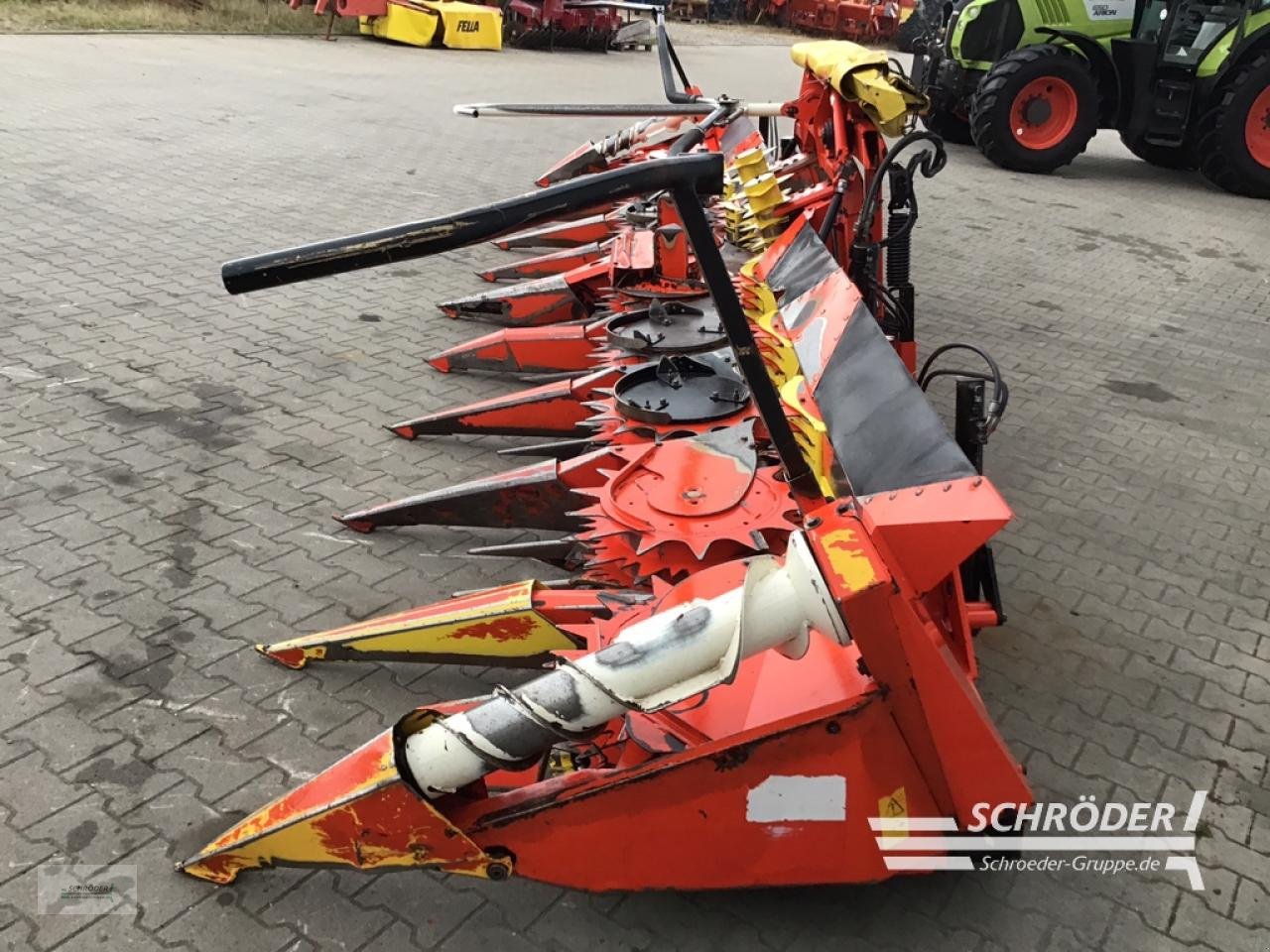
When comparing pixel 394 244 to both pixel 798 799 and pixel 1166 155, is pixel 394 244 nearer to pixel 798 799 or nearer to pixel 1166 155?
pixel 798 799

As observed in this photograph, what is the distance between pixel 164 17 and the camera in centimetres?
1608

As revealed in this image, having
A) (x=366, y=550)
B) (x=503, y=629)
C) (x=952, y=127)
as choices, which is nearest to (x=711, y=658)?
(x=503, y=629)

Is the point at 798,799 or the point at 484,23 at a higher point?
the point at 484,23

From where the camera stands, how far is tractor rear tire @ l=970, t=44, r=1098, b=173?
1055 cm

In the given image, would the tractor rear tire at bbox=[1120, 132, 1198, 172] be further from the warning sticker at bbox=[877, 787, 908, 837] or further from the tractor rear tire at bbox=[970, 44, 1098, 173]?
the warning sticker at bbox=[877, 787, 908, 837]

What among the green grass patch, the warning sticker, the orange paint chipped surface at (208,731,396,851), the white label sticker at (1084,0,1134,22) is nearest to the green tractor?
the white label sticker at (1084,0,1134,22)

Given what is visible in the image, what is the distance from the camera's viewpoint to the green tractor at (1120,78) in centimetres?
1025

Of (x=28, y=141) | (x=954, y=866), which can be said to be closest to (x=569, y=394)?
(x=954, y=866)

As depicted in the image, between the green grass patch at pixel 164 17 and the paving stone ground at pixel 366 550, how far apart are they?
7058 millimetres

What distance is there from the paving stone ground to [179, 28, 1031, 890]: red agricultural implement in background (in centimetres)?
24

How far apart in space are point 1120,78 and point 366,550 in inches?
398

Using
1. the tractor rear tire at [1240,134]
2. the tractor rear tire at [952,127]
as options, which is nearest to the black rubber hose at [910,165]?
the tractor rear tire at [1240,134]

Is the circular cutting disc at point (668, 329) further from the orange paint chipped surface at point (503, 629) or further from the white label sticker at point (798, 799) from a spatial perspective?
the white label sticker at point (798, 799)

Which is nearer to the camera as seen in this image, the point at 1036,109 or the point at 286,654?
the point at 286,654
